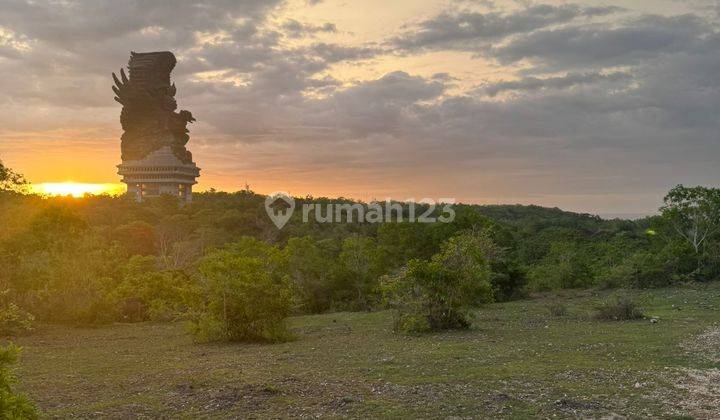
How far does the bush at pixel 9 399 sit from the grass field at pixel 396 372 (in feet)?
9.92

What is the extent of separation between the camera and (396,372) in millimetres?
12180

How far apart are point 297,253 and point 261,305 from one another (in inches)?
506

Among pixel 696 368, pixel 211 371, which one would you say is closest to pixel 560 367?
pixel 696 368

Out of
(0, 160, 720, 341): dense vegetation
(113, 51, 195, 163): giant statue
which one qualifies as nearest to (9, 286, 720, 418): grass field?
(0, 160, 720, 341): dense vegetation

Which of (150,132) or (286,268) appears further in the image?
(150,132)

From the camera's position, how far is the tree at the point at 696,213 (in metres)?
36.2

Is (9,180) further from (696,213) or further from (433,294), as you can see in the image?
(696,213)

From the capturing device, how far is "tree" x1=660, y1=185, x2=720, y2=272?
119ft

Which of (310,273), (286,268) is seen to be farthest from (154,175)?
(286,268)

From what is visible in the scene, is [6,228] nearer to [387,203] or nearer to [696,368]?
[696,368]

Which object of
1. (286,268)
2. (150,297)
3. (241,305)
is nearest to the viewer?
(241,305)

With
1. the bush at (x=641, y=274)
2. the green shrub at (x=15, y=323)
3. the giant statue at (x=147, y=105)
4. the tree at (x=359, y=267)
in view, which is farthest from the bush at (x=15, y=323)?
the giant statue at (x=147, y=105)

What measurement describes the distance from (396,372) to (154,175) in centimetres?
7086

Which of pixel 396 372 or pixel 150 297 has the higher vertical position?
pixel 150 297
